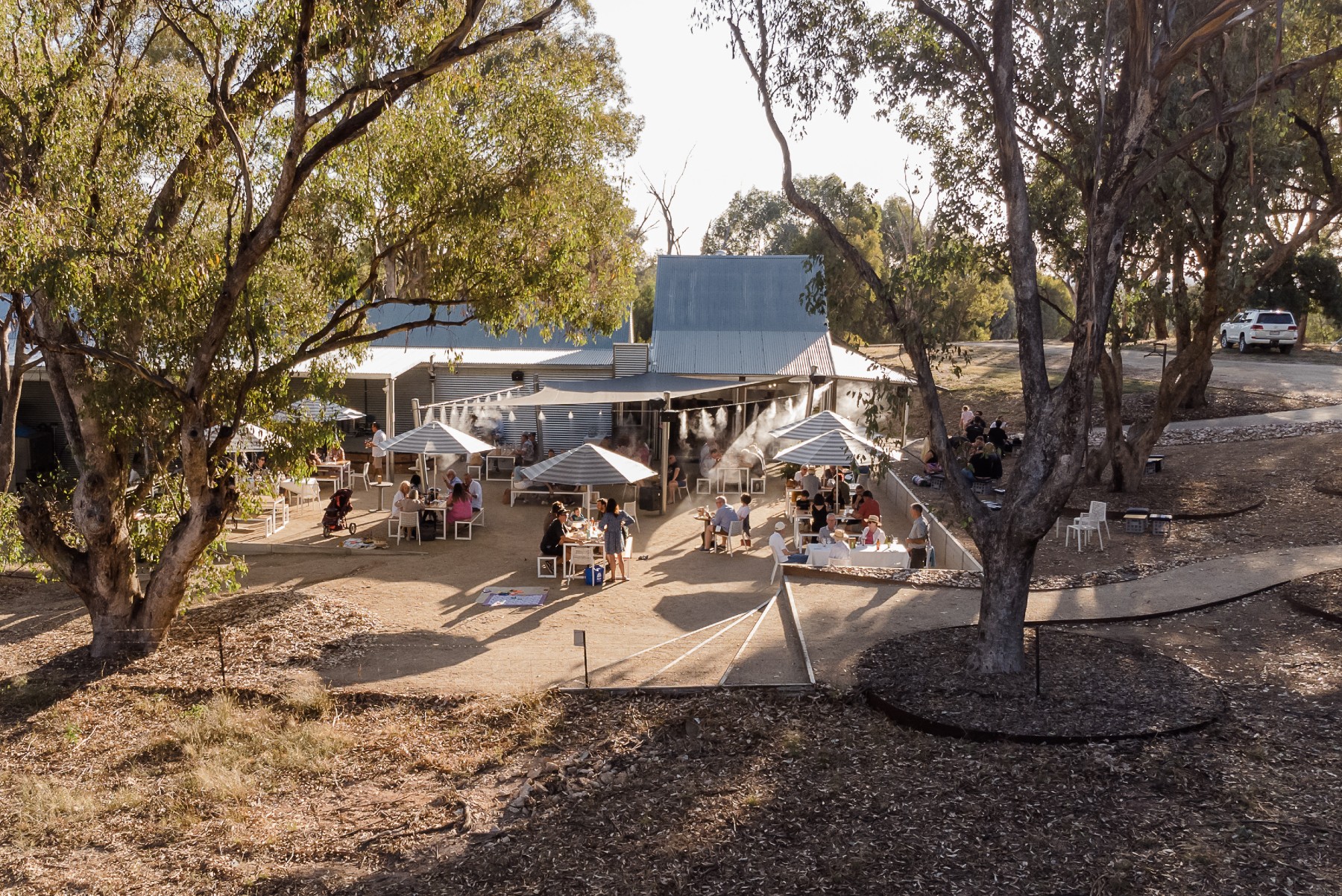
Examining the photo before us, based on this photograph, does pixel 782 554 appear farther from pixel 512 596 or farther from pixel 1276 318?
pixel 1276 318

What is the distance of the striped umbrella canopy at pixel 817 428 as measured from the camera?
18109 mm

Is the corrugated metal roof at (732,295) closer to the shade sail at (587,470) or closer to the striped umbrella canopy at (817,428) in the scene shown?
the striped umbrella canopy at (817,428)

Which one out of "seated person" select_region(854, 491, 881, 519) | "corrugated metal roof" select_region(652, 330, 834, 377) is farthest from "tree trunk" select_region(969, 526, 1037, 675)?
"corrugated metal roof" select_region(652, 330, 834, 377)

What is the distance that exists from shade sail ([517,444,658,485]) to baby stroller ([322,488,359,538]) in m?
3.65

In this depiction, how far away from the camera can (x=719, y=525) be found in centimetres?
1591

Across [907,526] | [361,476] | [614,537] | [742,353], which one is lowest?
[907,526]

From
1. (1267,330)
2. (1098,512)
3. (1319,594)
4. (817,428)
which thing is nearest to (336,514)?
(817,428)

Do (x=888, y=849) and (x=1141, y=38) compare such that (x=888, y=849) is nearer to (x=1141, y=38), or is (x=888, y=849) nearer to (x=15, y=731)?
(x=1141, y=38)

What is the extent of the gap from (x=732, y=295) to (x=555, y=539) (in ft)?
48.0

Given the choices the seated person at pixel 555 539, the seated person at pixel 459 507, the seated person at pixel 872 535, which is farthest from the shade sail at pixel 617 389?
the seated person at pixel 872 535

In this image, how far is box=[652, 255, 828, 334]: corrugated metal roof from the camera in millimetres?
27156

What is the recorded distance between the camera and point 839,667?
965 cm

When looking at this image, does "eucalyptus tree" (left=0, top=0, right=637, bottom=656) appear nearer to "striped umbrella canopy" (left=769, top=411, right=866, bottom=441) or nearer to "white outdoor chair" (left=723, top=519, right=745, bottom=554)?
"white outdoor chair" (left=723, top=519, right=745, bottom=554)

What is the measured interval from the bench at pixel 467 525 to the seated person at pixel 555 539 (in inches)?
108
